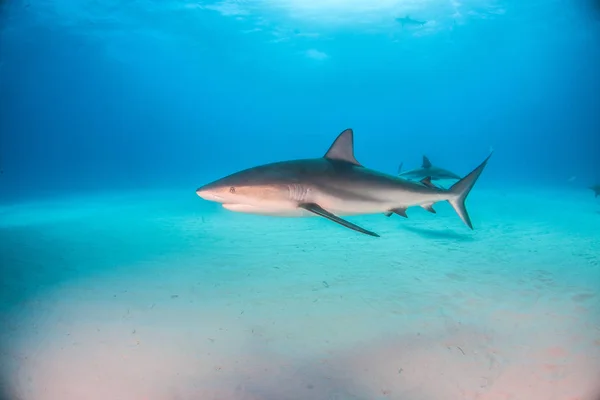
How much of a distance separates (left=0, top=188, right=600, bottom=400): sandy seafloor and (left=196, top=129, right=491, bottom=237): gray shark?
4.42ft

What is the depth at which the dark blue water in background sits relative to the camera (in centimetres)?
2969

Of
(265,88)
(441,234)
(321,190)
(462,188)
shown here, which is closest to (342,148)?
(321,190)

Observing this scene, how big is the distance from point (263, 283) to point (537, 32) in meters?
43.3

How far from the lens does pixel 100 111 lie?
4173 inches

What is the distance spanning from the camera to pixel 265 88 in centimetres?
8094

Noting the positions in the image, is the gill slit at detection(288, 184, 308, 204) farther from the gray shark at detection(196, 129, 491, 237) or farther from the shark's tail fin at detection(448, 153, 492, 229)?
the shark's tail fin at detection(448, 153, 492, 229)

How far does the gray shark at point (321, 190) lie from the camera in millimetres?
3223

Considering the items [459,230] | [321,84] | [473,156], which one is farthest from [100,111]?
[473,156]

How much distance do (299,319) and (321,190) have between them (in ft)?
5.30

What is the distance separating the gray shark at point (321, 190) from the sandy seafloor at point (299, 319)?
1347 mm

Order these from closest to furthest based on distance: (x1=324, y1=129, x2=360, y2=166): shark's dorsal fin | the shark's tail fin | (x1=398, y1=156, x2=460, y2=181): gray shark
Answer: (x1=324, y1=129, x2=360, y2=166): shark's dorsal fin → the shark's tail fin → (x1=398, y1=156, x2=460, y2=181): gray shark

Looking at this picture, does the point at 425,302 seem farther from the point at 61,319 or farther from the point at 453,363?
the point at 61,319

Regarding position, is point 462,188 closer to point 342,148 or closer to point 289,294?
point 342,148

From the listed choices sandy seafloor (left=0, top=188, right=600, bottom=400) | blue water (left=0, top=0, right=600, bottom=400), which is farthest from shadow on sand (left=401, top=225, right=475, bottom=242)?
sandy seafloor (left=0, top=188, right=600, bottom=400)
